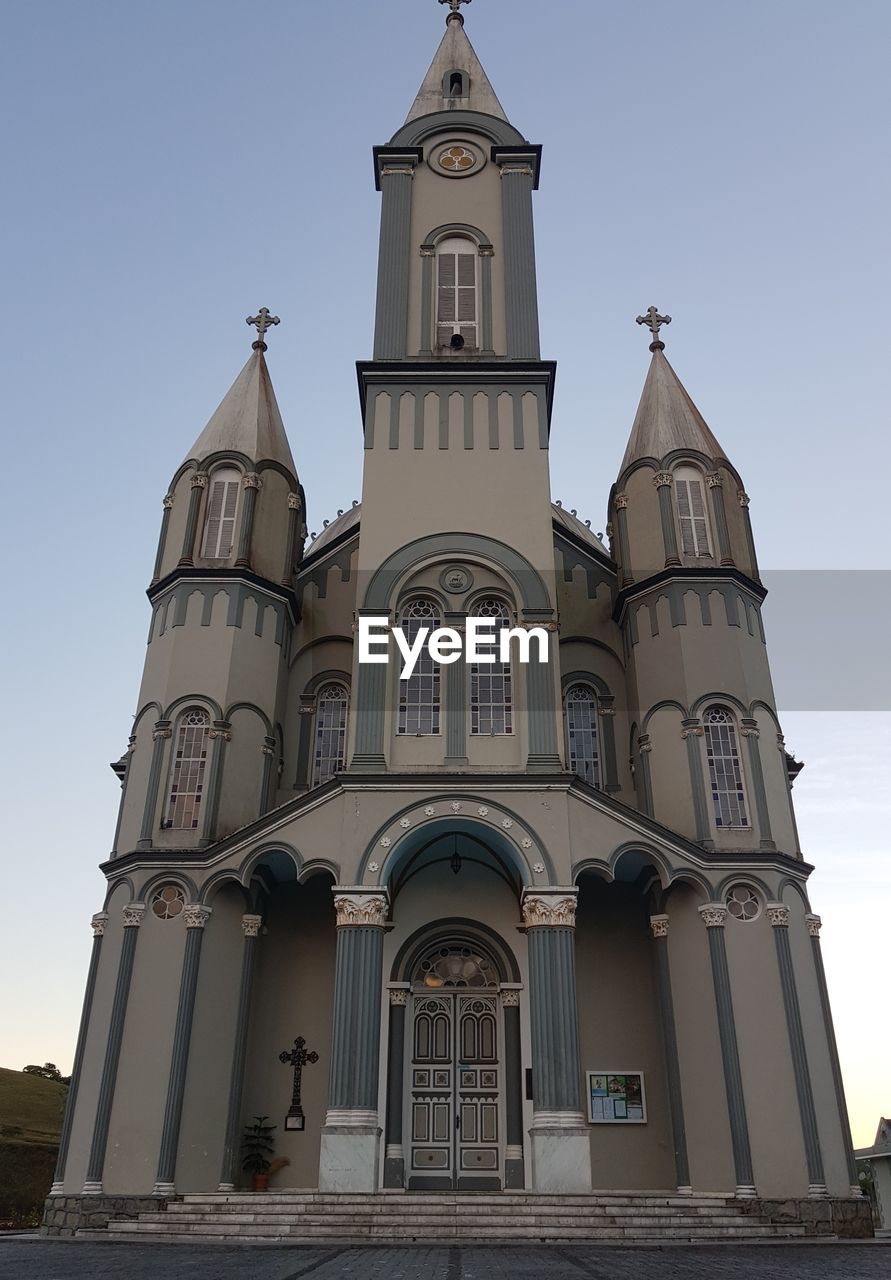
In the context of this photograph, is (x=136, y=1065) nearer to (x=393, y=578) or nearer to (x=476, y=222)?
(x=393, y=578)

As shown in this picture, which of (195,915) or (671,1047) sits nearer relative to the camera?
(671,1047)

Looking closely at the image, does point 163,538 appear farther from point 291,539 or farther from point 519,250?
point 519,250

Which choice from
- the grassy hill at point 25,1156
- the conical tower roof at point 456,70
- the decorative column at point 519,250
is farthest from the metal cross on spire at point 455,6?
the grassy hill at point 25,1156

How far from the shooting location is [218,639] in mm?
22562

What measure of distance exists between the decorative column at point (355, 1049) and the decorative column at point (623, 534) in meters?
9.31

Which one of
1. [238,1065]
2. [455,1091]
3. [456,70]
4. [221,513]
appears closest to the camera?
[238,1065]

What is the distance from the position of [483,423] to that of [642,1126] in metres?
14.8

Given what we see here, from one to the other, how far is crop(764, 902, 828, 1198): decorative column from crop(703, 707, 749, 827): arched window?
188 centimetres

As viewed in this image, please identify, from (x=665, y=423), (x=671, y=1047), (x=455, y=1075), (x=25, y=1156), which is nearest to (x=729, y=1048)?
(x=671, y=1047)

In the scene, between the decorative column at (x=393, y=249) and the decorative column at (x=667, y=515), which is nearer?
the decorative column at (x=667, y=515)

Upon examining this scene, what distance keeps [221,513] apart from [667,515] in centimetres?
986

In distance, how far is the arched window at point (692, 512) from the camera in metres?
23.7

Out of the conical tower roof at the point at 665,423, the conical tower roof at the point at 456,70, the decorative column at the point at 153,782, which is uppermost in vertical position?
the conical tower roof at the point at 456,70

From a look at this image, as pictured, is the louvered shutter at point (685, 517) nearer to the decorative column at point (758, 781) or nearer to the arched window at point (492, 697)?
the decorative column at point (758, 781)
